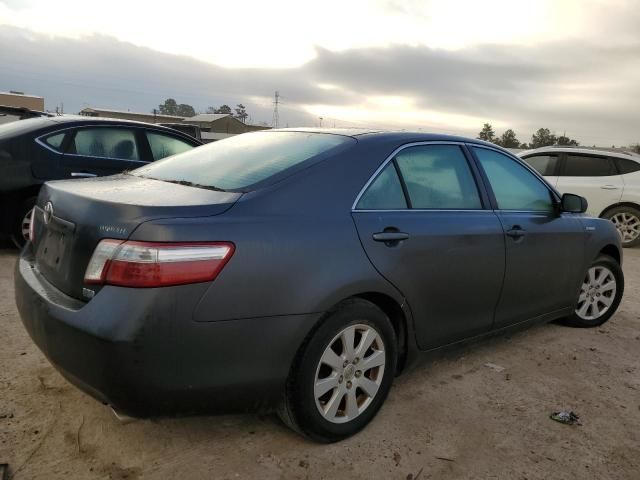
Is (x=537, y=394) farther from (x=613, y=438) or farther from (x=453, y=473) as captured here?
(x=453, y=473)

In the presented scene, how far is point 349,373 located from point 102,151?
4452 mm

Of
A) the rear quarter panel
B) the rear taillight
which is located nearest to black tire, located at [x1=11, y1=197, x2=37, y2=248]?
the rear taillight

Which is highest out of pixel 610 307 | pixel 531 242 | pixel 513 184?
pixel 513 184

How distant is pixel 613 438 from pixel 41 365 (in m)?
3.24

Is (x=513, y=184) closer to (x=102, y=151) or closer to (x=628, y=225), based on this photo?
(x=102, y=151)

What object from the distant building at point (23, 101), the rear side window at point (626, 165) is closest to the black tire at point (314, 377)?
the rear side window at point (626, 165)

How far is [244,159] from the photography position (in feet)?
9.19

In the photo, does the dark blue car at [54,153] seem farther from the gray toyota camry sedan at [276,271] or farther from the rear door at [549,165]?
the rear door at [549,165]

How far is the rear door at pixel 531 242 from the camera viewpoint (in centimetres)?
345

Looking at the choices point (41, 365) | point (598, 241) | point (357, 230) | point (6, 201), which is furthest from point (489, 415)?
point (6, 201)

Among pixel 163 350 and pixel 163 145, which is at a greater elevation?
pixel 163 145

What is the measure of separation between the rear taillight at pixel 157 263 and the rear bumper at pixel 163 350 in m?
0.04

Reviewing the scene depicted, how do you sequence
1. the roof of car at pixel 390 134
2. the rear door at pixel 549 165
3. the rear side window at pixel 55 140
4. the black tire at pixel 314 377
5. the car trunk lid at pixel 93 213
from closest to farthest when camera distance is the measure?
the car trunk lid at pixel 93 213 < the black tire at pixel 314 377 < the roof of car at pixel 390 134 < the rear side window at pixel 55 140 < the rear door at pixel 549 165

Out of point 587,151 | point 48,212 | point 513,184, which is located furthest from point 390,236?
point 587,151
